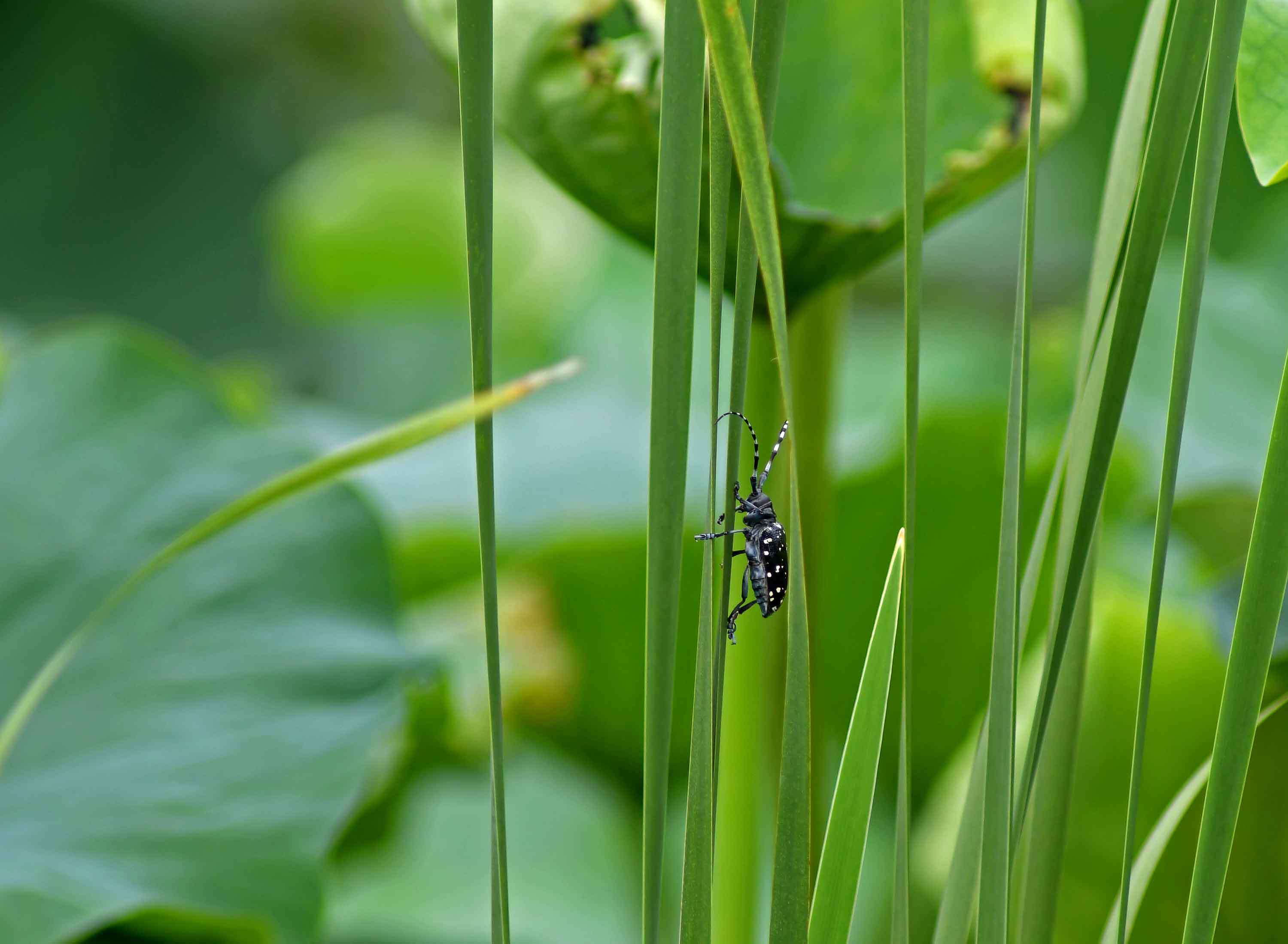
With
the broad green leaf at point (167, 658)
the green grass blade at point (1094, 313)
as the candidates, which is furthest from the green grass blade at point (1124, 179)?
the broad green leaf at point (167, 658)

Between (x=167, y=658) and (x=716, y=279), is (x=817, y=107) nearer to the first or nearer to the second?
(x=716, y=279)

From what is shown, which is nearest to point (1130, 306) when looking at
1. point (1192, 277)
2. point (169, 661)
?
point (1192, 277)

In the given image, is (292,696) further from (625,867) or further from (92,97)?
(92,97)

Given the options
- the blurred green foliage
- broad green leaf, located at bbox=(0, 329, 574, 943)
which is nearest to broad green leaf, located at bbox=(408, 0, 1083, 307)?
the blurred green foliage

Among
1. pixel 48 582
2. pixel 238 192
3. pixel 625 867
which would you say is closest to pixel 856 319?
pixel 625 867

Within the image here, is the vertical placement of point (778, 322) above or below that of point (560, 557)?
below

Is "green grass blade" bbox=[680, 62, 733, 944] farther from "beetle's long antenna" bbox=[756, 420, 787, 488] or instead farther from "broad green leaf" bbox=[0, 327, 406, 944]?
"broad green leaf" bbox=[0, 327, 406, 944]

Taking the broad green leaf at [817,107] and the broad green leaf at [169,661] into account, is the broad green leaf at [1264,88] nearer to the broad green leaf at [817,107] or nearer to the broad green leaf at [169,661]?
the broad green leaf at [817,107]
